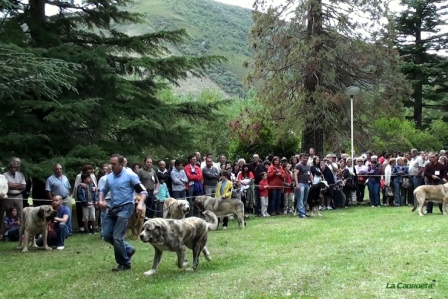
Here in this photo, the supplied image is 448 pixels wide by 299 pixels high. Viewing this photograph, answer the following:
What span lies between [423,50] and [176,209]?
3150 cm

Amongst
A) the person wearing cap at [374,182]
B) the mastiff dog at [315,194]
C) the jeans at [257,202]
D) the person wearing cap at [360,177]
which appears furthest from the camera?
the person wearing cap at [360,177]

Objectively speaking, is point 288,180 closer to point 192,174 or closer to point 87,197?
point 192,174

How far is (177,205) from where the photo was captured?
12.4 metres

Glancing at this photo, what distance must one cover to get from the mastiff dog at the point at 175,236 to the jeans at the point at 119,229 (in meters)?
0.68

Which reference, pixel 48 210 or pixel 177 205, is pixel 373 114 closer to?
pixel 177 205

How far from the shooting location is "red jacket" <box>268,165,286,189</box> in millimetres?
17188

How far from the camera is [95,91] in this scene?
17359mm

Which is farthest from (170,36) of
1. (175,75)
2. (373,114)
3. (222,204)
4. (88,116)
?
(373,114)

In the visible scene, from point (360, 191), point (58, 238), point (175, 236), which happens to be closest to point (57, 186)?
point (58, 238)

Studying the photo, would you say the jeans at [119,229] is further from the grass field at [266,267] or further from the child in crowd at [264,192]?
the child in crowd at [264,192]

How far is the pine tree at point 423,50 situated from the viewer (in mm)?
37406

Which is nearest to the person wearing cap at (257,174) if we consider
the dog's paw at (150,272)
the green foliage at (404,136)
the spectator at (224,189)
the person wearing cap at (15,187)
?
the spectator at (224,189)

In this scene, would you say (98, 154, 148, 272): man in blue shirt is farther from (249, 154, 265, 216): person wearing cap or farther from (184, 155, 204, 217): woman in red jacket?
(249, 154, 265, 216): person wearing cap

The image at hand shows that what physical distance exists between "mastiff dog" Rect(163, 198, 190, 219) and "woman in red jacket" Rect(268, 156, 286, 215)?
5243mm
